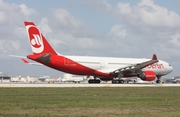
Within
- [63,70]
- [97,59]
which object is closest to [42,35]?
[63,70]

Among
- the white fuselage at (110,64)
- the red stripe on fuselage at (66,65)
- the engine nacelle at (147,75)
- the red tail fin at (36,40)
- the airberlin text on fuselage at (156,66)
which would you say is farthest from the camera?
the airberlin text on fuselage at (156,66)

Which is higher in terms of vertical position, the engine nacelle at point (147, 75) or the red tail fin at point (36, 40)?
the red tail fin at point (36, 40)

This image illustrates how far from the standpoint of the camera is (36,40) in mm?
55938

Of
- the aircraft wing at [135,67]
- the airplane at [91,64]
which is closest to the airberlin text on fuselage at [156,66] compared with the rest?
the airplane at [91,64]

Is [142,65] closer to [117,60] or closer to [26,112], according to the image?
[117,60]

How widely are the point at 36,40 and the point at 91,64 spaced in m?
9.43

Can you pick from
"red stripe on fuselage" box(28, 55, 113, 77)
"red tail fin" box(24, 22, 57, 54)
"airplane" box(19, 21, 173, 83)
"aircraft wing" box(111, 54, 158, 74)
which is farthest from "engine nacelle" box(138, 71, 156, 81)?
"red tail fin" box(24, 22, 57, 54)

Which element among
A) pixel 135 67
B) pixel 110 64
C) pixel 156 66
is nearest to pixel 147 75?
pixel 135 67

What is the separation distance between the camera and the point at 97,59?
61.3m

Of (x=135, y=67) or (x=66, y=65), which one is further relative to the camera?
(x=135, y=67)

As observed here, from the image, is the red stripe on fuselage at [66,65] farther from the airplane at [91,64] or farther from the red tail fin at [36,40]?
the red tail fin at [36,40]

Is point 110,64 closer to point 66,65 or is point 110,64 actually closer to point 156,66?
point 66,65

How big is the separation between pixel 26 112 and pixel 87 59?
4148 centimetres

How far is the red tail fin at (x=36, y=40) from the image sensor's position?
55.7 metres
